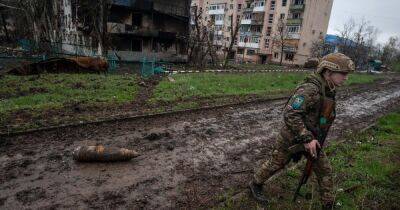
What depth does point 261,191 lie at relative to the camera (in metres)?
4.46

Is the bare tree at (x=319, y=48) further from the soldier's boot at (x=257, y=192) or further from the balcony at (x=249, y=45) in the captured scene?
the soldier's boot at (x=257, y=192)

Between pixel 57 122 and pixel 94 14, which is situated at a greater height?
pixel 94 14

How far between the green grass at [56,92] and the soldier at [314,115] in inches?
288

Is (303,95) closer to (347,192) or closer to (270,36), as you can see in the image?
(347,192)

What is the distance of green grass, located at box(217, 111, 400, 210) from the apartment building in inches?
1799

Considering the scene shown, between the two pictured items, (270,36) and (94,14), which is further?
(270,36)

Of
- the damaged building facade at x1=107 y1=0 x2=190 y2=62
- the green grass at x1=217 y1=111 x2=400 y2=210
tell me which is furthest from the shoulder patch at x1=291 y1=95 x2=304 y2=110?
the damaged building facade at x1=107 y1=0 x2=190 y2=62

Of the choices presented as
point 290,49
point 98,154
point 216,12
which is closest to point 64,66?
point 98,154

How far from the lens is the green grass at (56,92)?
8.91m

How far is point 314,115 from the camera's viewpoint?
12.1ft

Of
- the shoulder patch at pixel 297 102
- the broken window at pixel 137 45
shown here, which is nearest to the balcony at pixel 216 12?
the broken window at pixel 137 45

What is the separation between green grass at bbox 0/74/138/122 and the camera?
8906mm

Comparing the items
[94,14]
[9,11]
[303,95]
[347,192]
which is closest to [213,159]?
[347,192]

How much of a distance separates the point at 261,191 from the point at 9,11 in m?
56.3
